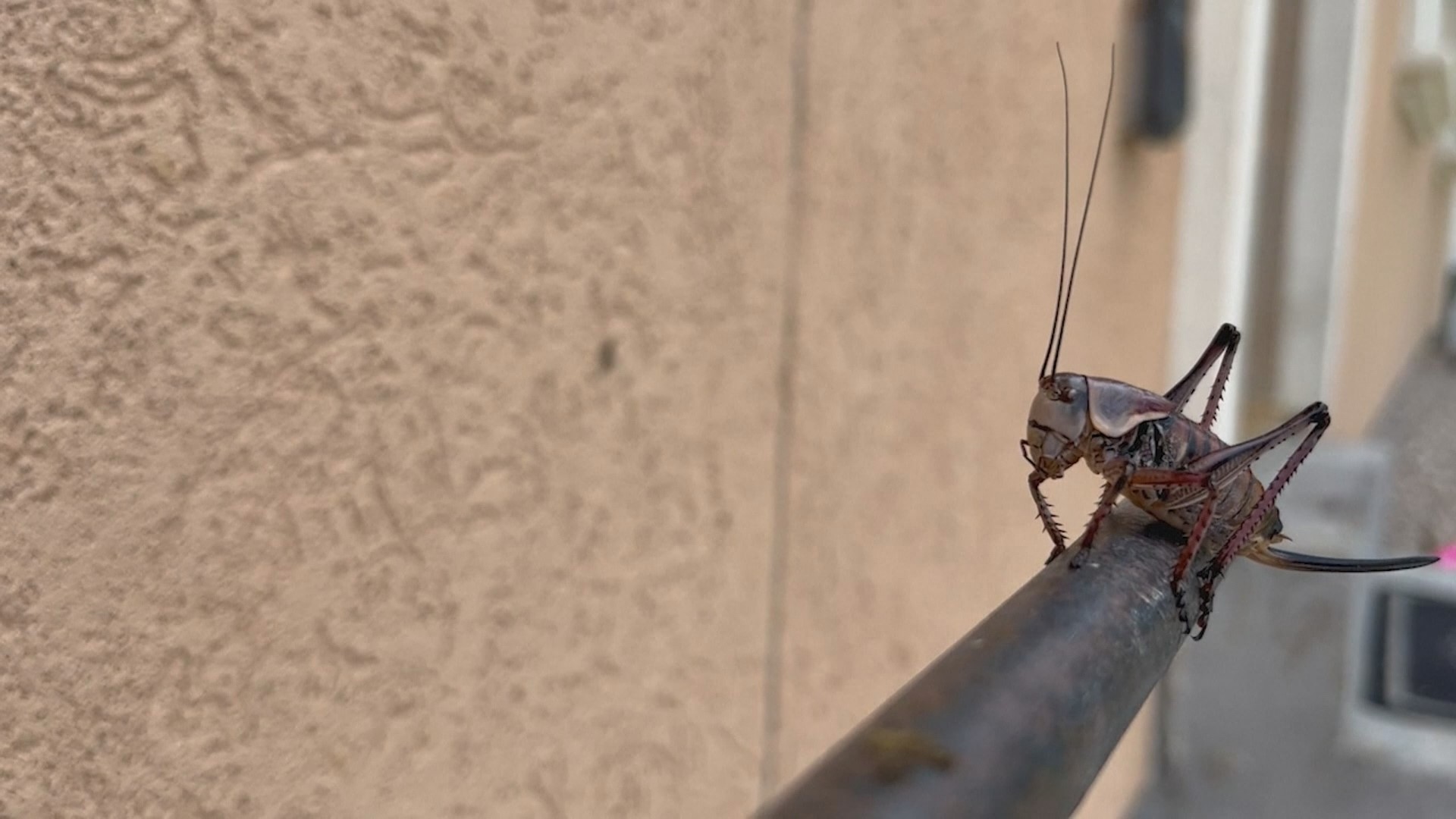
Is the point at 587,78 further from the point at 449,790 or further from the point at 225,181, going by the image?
the point at 449,790

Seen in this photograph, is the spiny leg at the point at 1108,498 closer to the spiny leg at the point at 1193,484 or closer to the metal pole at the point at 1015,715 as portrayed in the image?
the spiny leg at the point at 1193,484

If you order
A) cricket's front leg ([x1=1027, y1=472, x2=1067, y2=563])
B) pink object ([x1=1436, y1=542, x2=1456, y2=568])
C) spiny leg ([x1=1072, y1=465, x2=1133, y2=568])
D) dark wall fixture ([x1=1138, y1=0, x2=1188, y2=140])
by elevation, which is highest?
dark wall fixture ([x1=1138, y1=0, x2=1188, y2=140])

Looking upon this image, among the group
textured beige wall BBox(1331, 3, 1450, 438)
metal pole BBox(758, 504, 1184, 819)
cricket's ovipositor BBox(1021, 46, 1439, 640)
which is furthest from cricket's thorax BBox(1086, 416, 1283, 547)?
textured beige wall BBox(1331, 3, 1450, 438)

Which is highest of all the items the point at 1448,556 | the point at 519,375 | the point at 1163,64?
the point at 1163,64

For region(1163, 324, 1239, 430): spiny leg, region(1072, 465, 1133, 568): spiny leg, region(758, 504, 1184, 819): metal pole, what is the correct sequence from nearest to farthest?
1. region(758, 504, 1184, 819): metal pole
2. region(1072, 465, 1133, 568): spiny leg
3. region(1163, 324, 1239, 430): spiny leg

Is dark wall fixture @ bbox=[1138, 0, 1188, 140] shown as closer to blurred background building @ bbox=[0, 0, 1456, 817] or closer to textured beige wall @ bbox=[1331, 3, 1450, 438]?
blurred background building @ bbox=[0, 0, 1456, 817]

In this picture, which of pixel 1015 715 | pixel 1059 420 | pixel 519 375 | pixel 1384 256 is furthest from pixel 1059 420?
pixel 1384 256

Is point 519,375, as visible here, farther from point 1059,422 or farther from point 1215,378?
point 1215,378
